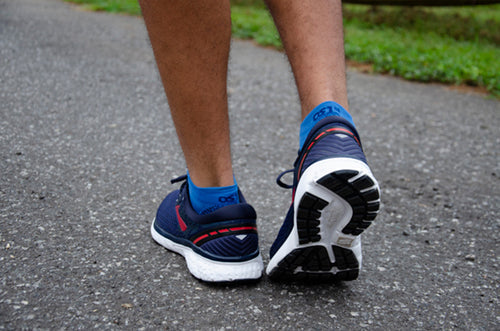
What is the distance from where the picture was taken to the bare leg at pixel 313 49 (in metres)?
1.11

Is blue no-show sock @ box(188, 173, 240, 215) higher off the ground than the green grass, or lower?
higher

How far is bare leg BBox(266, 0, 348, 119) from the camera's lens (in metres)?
1.11

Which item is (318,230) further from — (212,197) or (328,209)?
(212,197)

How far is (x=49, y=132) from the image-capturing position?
2.08 m

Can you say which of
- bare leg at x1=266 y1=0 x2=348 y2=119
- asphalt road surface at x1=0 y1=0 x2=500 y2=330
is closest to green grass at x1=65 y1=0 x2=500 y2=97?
asphalt road surface at x1=0 y1=0 x2=500 y2=330

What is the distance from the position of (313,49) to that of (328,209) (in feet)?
1.27

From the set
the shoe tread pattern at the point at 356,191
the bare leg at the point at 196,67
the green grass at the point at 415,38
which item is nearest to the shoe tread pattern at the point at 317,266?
the shoe tread pattern at the point at 356,191

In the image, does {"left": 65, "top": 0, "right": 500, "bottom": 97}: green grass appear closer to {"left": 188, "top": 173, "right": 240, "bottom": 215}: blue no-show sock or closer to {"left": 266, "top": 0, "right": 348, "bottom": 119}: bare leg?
{"left": 266, "top": 0, "right": 348, "bottom": 119}: bare leg

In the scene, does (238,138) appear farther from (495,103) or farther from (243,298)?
(495,103)

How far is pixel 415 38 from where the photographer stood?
189 inches

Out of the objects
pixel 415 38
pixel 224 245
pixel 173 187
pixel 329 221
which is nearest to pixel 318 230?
pixel 329 221

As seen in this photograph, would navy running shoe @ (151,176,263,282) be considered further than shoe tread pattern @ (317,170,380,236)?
Yes

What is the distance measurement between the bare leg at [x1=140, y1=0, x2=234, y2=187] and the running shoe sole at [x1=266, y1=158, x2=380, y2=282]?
24 cm

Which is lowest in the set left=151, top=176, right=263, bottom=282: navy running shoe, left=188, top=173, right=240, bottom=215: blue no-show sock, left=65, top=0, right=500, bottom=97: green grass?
left=65, top=0, right=500, bottom=97: green grass
